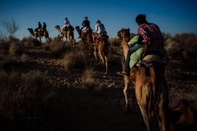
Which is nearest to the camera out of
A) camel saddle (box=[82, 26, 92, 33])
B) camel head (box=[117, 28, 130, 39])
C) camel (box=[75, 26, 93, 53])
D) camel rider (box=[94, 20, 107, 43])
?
camel head (box=[117, 28, 130, 39])

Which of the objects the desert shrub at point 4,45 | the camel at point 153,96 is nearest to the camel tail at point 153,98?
the camel at point 153,96

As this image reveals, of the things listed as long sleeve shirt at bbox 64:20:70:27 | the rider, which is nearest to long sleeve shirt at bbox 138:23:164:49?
the rider

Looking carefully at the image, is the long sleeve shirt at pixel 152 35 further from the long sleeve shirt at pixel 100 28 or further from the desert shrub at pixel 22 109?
the long sleeve shirt at pixel 100 28

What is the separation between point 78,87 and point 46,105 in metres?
3.01

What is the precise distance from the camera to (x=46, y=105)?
20.8 ft

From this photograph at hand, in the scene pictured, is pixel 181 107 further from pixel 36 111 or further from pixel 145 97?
pixel 36 111

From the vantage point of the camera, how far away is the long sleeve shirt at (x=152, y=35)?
15.3ft

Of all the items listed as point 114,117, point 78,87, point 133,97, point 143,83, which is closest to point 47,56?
point 78,87

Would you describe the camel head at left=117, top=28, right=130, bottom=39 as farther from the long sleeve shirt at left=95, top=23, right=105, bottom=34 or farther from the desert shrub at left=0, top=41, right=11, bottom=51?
the desert shrub at left=0, top=41, right=11, bottom=51

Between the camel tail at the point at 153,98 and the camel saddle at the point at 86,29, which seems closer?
the camel tail at the point at 153,98

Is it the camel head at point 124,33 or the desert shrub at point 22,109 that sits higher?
the camel head at point 124,33

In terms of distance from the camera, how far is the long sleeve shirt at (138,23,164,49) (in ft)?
15.3

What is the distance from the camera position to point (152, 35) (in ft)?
15.3

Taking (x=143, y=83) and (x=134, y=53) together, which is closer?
(x=143, y=83)
